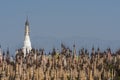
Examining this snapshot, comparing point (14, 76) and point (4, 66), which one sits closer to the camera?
point (14, 76)

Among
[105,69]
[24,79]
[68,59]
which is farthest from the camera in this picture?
[68,59]

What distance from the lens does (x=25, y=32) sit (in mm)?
187125

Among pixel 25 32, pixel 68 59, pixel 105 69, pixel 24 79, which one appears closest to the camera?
pixel 24 79

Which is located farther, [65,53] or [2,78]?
[65,53]

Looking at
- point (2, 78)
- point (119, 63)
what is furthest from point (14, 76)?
point (119, 63)

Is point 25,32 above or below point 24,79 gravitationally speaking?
above

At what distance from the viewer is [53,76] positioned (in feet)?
448

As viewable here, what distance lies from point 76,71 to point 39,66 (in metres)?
10.8

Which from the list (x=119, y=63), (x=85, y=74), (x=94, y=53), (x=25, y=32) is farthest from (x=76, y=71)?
(x=25, y=32)

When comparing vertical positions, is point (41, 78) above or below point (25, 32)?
below

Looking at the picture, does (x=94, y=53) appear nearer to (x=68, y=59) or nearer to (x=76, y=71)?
(x=68, y=59)

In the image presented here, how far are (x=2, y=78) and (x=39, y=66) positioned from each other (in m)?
13.1

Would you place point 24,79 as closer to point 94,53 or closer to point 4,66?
point 4,66

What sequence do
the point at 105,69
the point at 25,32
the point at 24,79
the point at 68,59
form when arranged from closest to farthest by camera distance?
the point at 24,79, the point at 105,69, the point at 68,59, the point at 25,32
